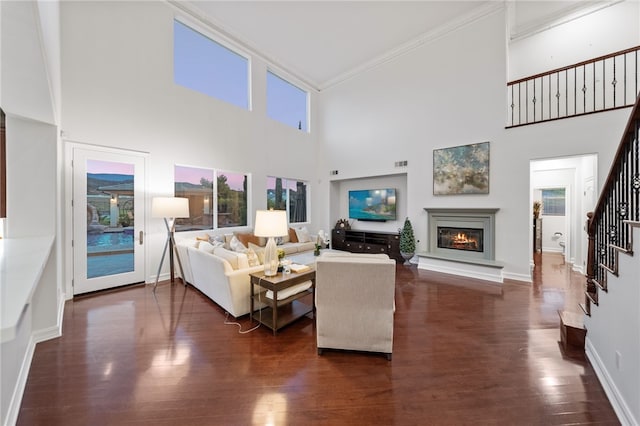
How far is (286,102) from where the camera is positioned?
713 cm

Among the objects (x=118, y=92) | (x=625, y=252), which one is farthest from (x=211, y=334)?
(x=118, y=92)

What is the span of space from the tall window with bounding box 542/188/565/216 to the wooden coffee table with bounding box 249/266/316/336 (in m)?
7.88

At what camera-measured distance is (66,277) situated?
3.56 meters

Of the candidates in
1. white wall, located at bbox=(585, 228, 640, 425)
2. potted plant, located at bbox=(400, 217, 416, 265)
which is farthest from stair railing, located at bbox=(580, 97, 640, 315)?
potted plant, located at bbox=(400, 217, 416, 265)

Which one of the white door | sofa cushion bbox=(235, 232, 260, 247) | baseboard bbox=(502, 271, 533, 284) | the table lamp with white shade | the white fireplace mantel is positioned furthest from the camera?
sofa cushion bbox=(235, 232, 260, 247)

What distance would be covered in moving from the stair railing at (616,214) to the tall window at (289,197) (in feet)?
19.4

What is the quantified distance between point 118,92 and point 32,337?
3670 millimetres

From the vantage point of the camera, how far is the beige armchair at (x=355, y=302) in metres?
2.08

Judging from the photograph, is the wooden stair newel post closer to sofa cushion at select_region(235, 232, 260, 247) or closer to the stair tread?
the stair tread

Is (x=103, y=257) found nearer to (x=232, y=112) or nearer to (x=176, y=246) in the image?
(x=176, y=246)

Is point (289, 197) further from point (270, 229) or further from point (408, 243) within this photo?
point (270, 229)

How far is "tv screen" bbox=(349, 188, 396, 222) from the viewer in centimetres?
658

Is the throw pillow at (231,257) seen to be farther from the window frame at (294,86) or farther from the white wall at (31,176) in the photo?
the window frame at (294,86)

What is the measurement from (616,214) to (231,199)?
19.5 feet
